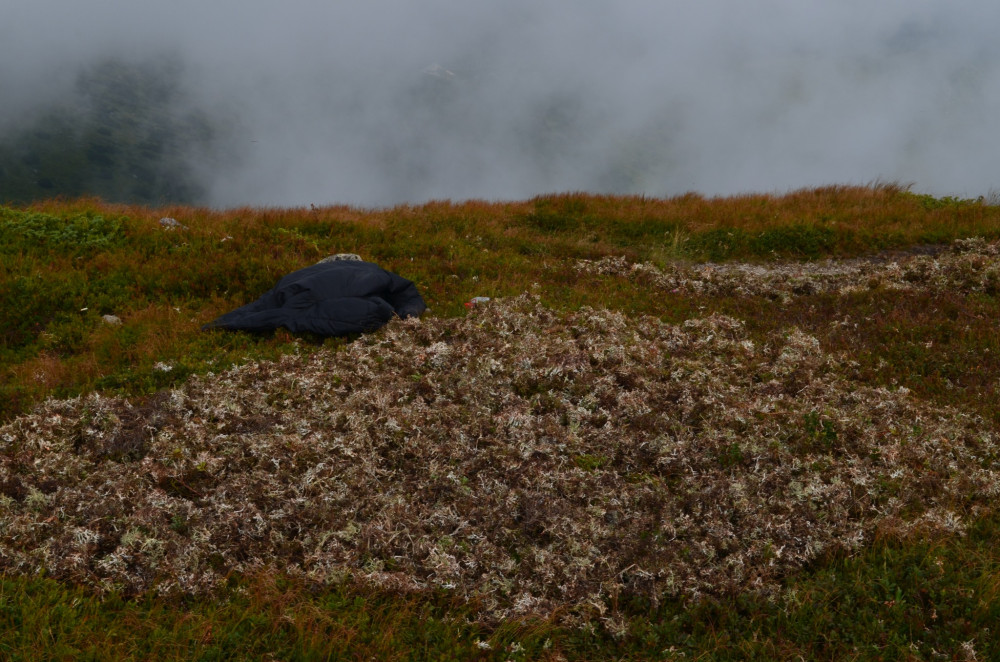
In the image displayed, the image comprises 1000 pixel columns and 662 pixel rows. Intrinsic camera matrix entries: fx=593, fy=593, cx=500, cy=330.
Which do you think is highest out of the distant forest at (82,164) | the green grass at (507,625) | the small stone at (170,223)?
the distant forest at (82,164)

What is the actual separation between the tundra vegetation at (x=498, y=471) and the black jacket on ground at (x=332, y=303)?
44cm

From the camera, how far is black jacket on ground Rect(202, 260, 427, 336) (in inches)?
A: 428

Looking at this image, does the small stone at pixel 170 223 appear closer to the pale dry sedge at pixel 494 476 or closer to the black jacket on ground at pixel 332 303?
the black jacket on ground at pixel 332 303

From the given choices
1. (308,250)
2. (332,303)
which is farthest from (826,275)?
(308,250)

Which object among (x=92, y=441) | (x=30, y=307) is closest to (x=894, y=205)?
(x=92, y=441)

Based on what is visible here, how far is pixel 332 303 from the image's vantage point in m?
11.1

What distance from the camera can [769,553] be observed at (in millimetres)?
6043

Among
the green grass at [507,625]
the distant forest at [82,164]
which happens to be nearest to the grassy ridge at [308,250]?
the green grass at [507,625]

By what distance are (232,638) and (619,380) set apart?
6.27 meters

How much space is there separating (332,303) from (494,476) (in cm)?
548

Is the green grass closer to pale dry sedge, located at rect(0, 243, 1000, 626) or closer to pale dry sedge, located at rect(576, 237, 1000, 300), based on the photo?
pale dry sedge, located at rect(0, 243, 1000, 626)

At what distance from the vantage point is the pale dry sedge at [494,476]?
5809 millimetres

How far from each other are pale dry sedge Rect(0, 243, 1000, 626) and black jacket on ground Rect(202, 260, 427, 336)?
4.12 feet

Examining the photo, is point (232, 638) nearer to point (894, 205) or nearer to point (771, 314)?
point (771, 314)
